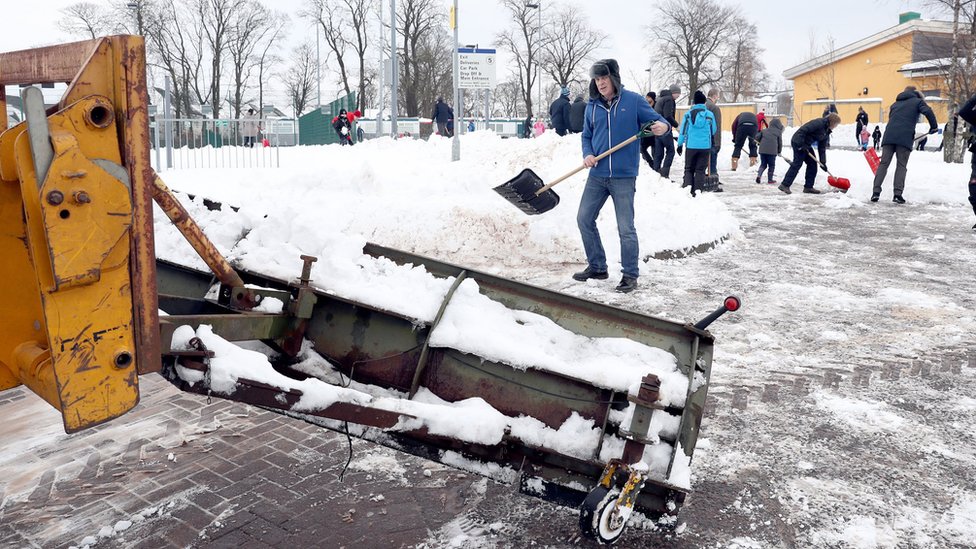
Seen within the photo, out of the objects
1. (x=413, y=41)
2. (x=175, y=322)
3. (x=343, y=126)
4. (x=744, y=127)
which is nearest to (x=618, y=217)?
(x=175, y=322)

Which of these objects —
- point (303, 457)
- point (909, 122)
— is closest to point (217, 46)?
point (909, 122)

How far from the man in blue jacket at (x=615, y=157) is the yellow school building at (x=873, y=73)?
1459 inches

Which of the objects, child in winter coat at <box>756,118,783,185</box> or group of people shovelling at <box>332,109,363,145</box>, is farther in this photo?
group of people shovelling at <box>332,109,363,145</box>

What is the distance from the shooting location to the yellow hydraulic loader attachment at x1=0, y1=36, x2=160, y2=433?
173 centimetres

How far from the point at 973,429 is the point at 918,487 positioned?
0.86m

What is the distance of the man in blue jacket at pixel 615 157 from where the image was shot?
20.7 ft

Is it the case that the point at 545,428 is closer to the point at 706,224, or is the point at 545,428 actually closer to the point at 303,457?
the point at 303,457

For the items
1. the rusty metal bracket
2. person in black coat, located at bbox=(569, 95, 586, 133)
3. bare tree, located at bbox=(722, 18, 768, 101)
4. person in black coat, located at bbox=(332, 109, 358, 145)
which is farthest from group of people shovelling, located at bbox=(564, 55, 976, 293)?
bare tree, located at bbox=(722, 18, 768, 101)

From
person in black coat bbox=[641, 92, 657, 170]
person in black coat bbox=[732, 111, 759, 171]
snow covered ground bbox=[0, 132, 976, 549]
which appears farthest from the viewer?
person in black coat bbox=[732, 111, 759, 171]

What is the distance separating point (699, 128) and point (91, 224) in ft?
35.9

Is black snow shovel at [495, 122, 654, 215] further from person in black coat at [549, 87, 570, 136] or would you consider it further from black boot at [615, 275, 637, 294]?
person in black coat at [549, 87, 570, 136]

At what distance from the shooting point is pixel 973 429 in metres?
3.68

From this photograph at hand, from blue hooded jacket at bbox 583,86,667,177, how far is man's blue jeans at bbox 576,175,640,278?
9 centimetres

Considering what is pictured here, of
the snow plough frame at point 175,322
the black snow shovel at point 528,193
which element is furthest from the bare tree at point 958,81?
the snow plough frame at point 175,322
